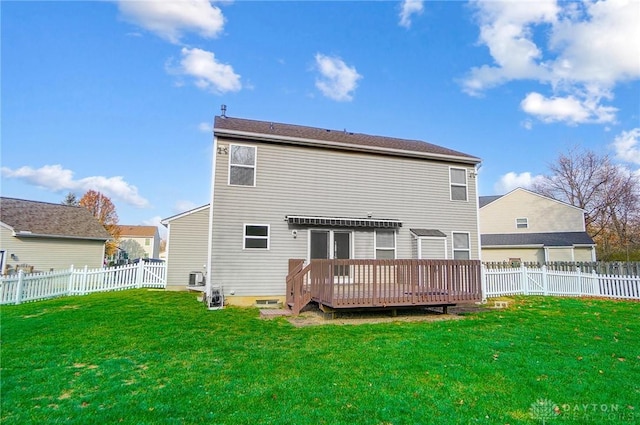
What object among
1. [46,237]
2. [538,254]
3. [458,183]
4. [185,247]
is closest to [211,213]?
[185,247]

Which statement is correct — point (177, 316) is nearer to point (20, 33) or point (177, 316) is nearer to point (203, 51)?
point (20, 33)

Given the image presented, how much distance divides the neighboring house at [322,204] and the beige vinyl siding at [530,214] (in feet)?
54.3

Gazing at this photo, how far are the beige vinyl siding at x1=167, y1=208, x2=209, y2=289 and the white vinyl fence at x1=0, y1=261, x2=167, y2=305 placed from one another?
0.68m

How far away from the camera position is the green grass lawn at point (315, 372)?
330 centimetres

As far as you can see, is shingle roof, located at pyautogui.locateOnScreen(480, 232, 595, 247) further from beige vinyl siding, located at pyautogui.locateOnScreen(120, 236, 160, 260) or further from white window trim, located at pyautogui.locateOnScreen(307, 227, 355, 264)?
beige vinyl siding, located at pyautogui.locateOnScreen(120, 236, 160, 260)

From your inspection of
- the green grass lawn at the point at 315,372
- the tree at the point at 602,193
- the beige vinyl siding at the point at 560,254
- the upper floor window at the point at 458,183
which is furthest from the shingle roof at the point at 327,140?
the tree at the point at 602,193

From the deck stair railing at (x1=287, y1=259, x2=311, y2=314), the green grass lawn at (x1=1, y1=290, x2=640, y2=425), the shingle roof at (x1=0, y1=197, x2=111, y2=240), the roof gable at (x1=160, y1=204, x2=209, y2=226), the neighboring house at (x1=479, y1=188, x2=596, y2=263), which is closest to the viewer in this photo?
the green grass lawn at (x1=1, y1=290, x2=640, y2=425)

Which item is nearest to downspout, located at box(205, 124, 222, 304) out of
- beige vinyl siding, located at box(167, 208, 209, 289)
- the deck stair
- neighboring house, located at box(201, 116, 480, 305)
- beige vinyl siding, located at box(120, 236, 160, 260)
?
neighboring house, located at box(201, 116, 480, 305)

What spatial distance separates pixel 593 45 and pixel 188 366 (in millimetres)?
17180

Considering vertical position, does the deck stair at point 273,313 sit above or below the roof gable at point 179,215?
below

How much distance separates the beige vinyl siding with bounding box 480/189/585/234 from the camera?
2502 centimetres

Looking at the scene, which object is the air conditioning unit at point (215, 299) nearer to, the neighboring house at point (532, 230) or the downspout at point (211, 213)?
the downspout at point (211, 213)

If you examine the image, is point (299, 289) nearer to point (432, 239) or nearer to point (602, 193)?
point (432, 239)

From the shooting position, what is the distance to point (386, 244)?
11.9m
